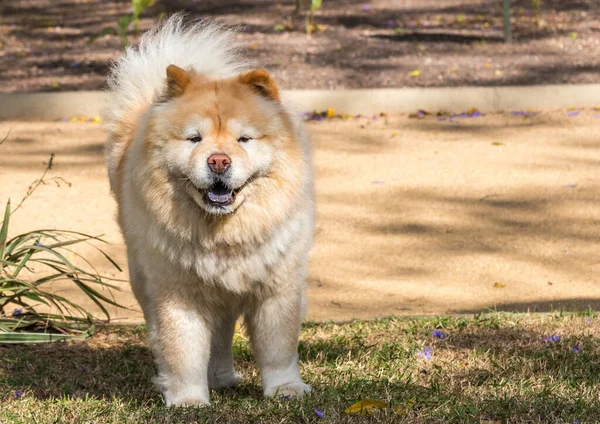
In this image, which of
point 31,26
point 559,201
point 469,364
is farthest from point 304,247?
point 31,26

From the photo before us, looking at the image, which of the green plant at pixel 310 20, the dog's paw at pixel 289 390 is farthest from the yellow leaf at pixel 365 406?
the green plant at pixel 310 20

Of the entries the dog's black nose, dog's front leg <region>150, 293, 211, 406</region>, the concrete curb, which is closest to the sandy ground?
the concrete curb

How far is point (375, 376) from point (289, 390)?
44 cm

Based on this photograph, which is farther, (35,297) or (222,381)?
(35,297)

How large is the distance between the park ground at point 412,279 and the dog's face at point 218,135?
2.85 ft

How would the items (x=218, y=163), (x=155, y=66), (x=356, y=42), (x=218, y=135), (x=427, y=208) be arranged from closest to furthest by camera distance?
1. (x=218, y=163)
2. (x=218, y=135)
3. (x=155, y=66)
4. (x=427, y=208)
5. (x=356, y=42)

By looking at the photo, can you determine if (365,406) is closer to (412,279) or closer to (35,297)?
(35,297)

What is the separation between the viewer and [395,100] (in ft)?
33.7

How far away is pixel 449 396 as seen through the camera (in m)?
3.89

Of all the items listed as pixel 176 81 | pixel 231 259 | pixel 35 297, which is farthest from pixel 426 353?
pixel 35 297

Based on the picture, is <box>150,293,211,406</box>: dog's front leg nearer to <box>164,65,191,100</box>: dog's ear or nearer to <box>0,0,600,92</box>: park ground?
<box>164,65,191,100</box>: dog's ear

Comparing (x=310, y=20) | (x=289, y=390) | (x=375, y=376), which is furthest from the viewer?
(x=310, y=20)

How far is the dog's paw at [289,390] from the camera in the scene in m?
3.99

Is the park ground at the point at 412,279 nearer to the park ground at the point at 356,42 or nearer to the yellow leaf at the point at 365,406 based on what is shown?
the yellow leaf at the point at 365,406
